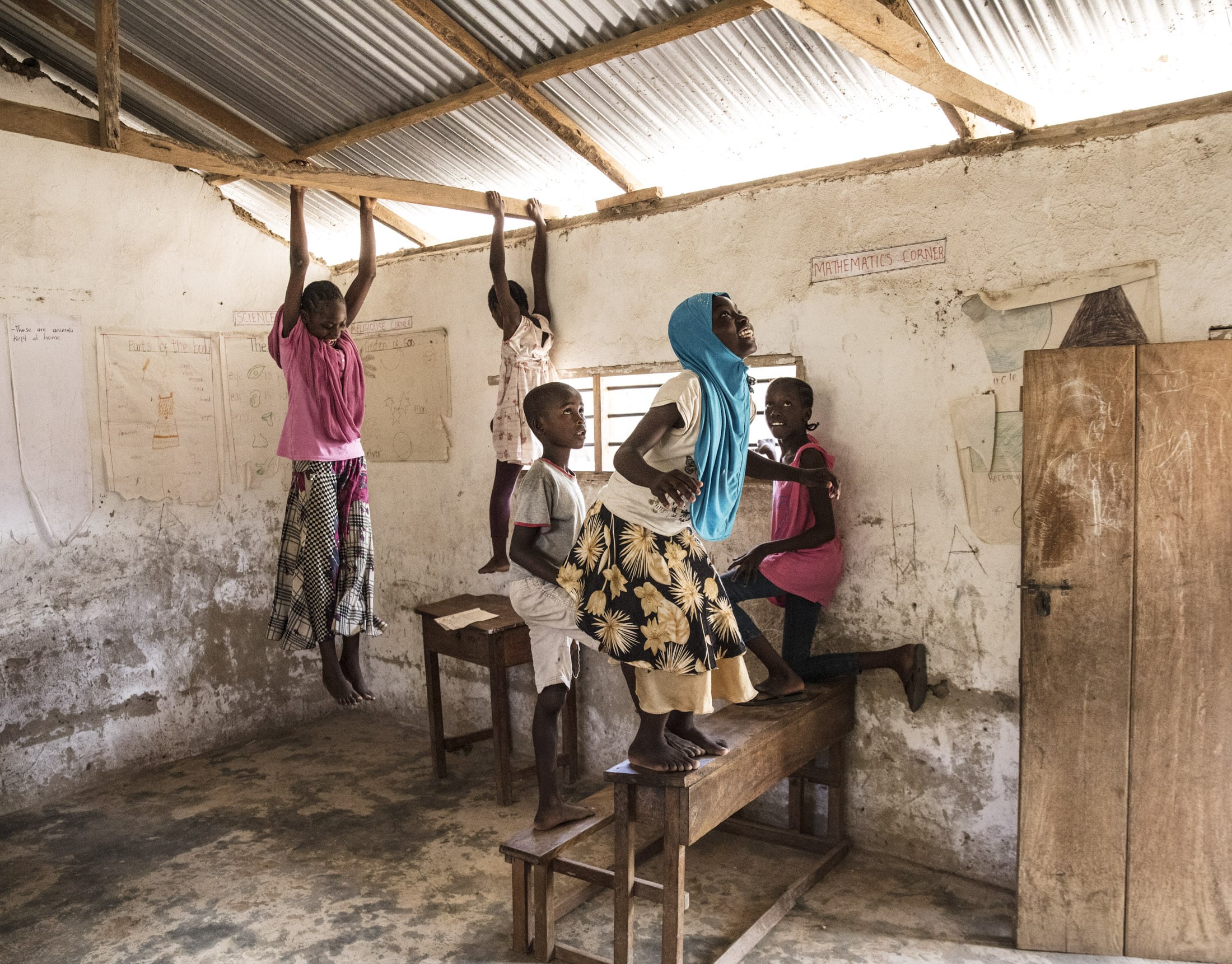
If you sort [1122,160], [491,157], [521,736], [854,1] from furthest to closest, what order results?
[521,736] < [491,157] < [1122,160] < [854,1]

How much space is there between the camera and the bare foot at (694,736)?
2609 millimetres

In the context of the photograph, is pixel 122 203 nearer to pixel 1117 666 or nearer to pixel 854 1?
pixel 854 1

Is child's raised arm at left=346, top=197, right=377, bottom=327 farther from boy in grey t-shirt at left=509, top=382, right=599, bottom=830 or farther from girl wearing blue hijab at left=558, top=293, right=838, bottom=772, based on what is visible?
girl wearing blue hijab at left=558, top=293, right=838, bottom=772

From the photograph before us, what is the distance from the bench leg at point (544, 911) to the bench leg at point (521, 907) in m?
0.04

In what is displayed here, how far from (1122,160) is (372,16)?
2.59 metres

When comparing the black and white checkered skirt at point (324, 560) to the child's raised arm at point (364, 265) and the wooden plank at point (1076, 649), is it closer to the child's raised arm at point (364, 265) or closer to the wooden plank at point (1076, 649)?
the child's raised arm at point (364, 265)

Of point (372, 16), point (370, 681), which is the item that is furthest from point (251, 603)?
point (372, 16)

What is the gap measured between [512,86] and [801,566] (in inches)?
81.8

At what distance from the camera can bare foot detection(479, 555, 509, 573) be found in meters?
4.22

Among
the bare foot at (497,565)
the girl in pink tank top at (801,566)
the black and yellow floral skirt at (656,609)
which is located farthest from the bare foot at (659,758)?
the bare foot at (497,565)

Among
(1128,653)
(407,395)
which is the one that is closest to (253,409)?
(407,395)

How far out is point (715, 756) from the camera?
2.60 metres

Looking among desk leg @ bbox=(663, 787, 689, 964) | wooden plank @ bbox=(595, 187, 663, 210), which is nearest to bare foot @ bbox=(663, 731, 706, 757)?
desk leg @ bbox=(663, 787, 689, 964)

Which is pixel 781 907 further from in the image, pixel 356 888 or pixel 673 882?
pixel 356 888
